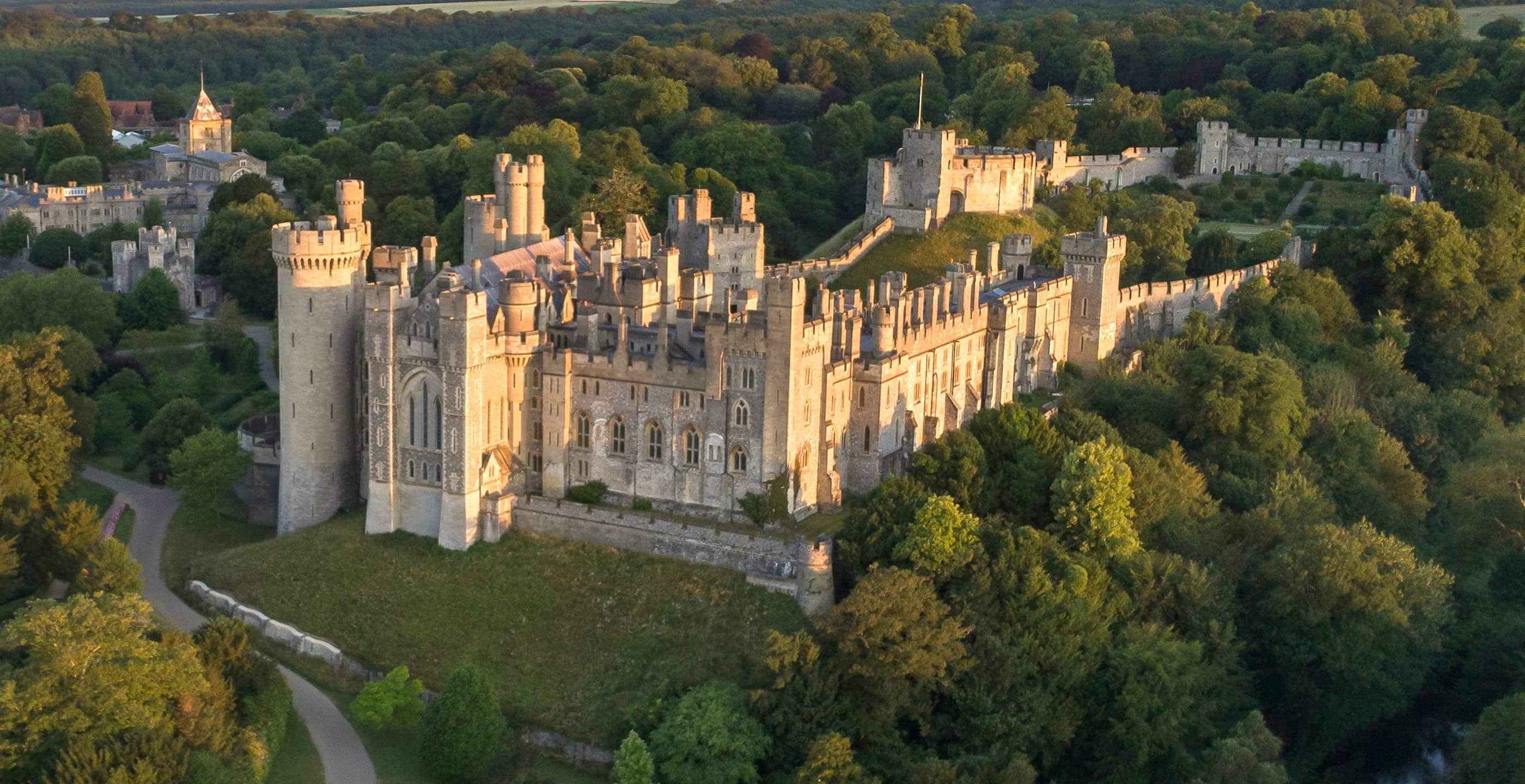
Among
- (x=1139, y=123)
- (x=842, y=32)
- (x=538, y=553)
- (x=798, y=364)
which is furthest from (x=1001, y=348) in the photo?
(x=842, y=32)

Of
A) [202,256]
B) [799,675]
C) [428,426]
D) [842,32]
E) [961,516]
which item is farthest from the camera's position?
[842,32]

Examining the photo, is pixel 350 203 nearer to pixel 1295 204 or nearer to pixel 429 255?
pixel 429 255

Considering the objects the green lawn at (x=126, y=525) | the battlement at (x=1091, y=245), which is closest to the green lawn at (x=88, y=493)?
the green lawn at (x=126, y=525)

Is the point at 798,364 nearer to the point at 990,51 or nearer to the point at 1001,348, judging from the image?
the point at 1001,348

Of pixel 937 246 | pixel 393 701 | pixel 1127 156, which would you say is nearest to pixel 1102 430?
pixel 393 701

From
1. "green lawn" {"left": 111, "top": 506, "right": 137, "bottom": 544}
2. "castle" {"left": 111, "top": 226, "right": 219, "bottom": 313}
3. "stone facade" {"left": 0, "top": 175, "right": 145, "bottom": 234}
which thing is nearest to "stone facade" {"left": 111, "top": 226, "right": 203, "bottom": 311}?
"castle" {"left": 111, "top": 226, "right": 219, "bottom": 313}

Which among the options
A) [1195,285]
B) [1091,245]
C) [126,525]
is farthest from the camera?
[1195,285]

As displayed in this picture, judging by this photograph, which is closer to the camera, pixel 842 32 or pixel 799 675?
pixel 799 675
